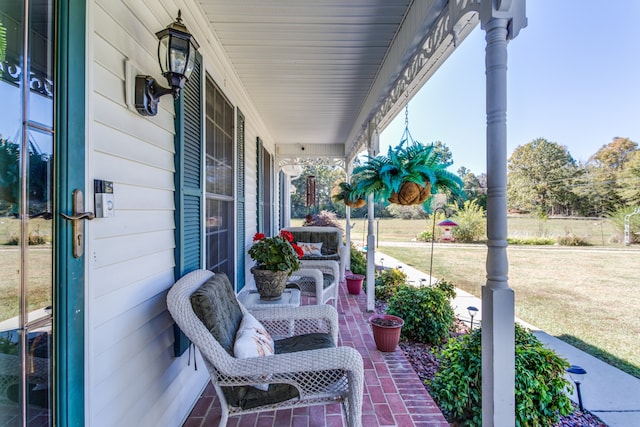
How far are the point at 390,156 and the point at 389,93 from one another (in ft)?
4.58

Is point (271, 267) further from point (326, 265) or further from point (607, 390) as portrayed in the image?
point (607, 390)

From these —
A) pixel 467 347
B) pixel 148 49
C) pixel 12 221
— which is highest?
pixel 148 49

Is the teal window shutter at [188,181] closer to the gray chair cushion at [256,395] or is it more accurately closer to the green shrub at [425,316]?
the gray chair cushion at [256,395]

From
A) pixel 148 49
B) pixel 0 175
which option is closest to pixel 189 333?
pixel 0 175

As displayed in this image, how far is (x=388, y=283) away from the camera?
501 cm

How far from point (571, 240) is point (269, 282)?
14.0 metres

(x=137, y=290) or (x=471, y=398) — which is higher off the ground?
(x=137, y=290)

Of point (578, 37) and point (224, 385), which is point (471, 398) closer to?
point (224, 385)

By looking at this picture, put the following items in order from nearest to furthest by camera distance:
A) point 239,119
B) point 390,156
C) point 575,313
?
point 390,156
point 239,119
point 575,313

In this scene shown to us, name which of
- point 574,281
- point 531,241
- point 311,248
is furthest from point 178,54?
point 531,241

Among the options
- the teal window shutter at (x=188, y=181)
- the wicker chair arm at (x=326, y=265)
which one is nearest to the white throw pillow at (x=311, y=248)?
the wicker chair arm at (x=326, y=265)

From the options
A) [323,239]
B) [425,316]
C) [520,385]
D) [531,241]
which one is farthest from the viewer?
[531,241]

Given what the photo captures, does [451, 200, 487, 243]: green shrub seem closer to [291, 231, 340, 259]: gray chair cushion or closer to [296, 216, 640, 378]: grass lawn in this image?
[296, 216, 640, 378]: grass lawn

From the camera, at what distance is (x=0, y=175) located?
848 millimetres
